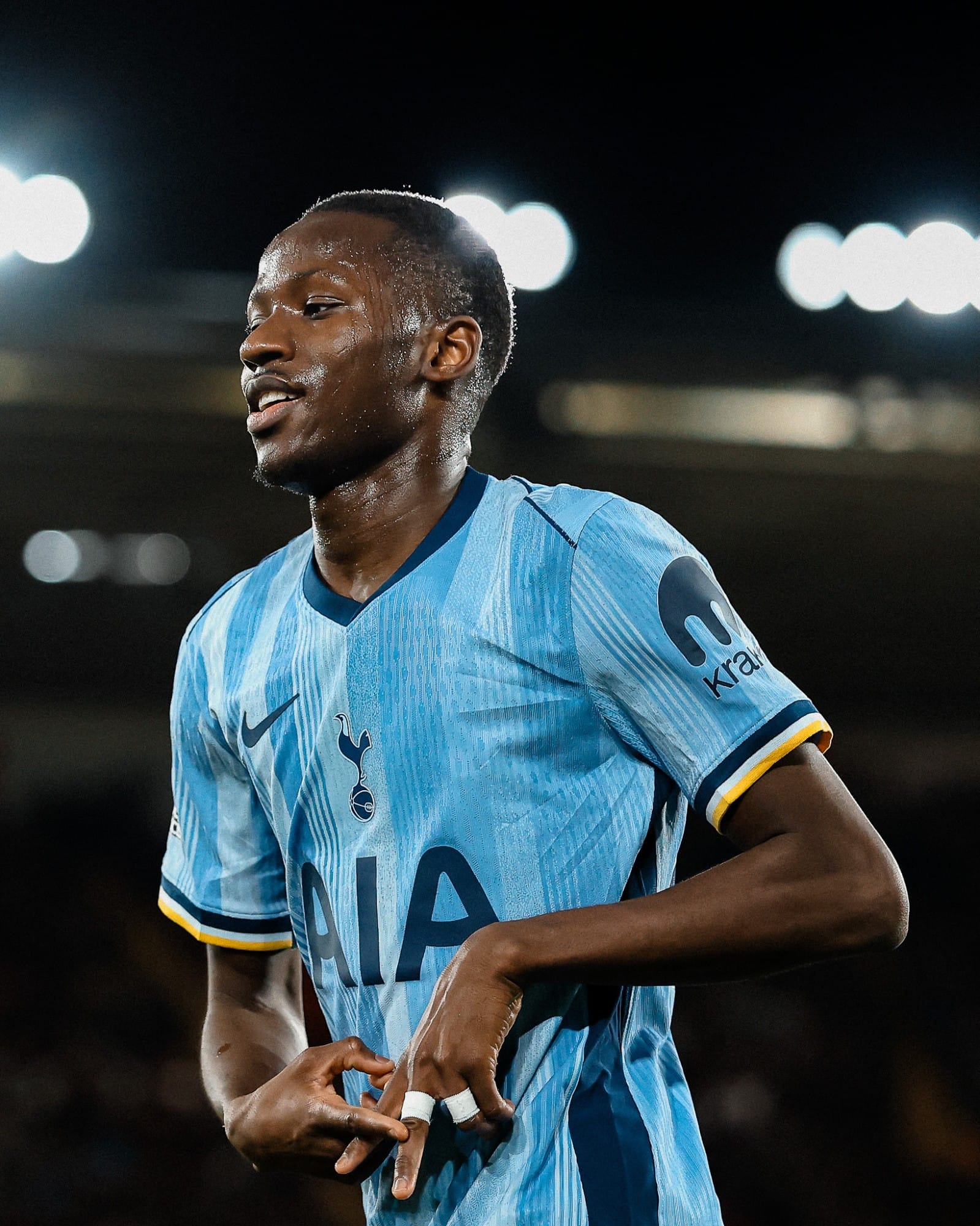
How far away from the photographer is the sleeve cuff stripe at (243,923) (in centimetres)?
159

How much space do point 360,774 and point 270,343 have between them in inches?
18.6

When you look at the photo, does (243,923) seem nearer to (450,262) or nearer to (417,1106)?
(417,1106)

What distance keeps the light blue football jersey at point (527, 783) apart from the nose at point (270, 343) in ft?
0.84

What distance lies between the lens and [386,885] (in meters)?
1.33

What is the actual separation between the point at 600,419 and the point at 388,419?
13.7ft

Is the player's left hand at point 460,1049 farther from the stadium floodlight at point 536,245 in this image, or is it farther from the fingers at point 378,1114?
the stadium floodlight at point 536,245

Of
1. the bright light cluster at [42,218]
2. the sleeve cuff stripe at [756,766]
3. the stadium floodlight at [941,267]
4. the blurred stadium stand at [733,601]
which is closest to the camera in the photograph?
the sleeve cuff stripe at [756,766]

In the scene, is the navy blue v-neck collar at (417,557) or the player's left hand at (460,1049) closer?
the player's left hand at (460,1049)

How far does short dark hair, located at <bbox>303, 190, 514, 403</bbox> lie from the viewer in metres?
1.58

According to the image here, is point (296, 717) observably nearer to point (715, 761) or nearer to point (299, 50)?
point (715, 761)

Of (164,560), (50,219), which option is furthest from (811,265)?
(164,560)

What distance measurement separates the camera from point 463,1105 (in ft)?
3.63

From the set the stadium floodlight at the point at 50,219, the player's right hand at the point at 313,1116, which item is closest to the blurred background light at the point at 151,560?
the stadium floodlight at the point at 50,219

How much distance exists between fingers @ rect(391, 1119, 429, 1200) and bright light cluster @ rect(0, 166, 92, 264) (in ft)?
11.7
